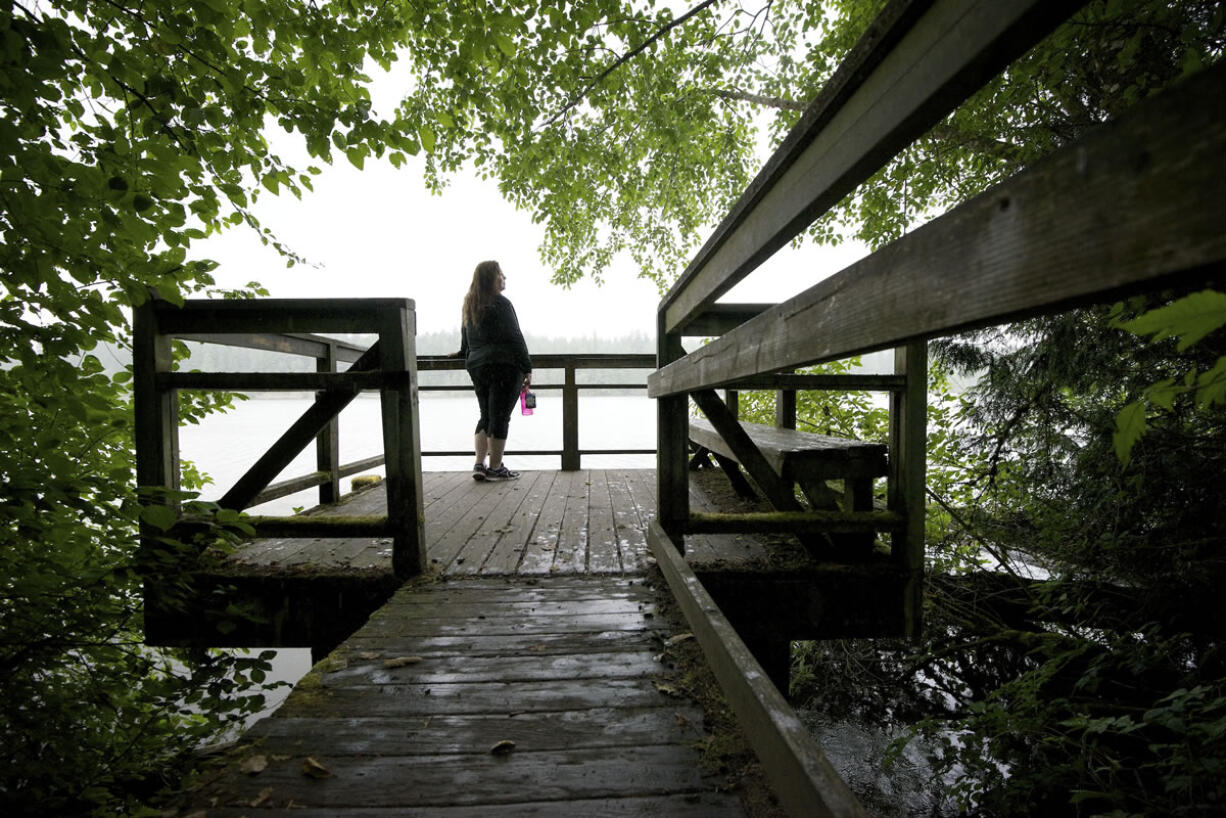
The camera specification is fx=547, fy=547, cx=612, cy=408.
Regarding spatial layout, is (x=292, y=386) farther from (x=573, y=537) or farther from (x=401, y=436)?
(x=573, y=537)

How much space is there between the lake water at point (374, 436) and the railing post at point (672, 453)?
0.93m

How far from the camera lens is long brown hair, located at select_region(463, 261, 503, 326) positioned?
15.2 ft

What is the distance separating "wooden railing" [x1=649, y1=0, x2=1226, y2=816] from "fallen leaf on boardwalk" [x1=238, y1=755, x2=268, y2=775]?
4.02 feet

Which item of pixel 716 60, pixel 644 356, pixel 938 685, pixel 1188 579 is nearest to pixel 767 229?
pixel 1188 579

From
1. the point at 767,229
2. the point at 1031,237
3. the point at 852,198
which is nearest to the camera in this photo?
the point at 1031,237

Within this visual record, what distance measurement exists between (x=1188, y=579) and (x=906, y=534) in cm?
161

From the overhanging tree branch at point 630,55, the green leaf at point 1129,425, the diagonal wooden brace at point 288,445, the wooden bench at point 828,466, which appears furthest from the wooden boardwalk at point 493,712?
the overhanging tree branch at point 630,55

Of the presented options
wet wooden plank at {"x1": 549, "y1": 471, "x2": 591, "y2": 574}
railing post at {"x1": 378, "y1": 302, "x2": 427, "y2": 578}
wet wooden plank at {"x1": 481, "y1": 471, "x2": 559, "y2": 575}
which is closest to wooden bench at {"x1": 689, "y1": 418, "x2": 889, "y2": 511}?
wet wooden plank at {"x1": 549, "y1": 471, "x2": 591, "y2": 574}

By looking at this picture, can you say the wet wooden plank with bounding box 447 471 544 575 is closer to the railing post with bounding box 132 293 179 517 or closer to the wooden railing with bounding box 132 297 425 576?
the wooden railing with bounding box 132 297 425 576

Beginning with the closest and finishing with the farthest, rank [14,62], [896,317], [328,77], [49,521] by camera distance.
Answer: [896,317]
[14,62]
[49,521]
[328,77]

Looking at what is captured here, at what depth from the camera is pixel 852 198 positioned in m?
6.96

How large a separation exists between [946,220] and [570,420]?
17.5ft

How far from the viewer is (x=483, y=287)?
466 cm

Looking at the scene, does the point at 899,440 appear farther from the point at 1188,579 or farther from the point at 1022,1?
the point at 1022,1
